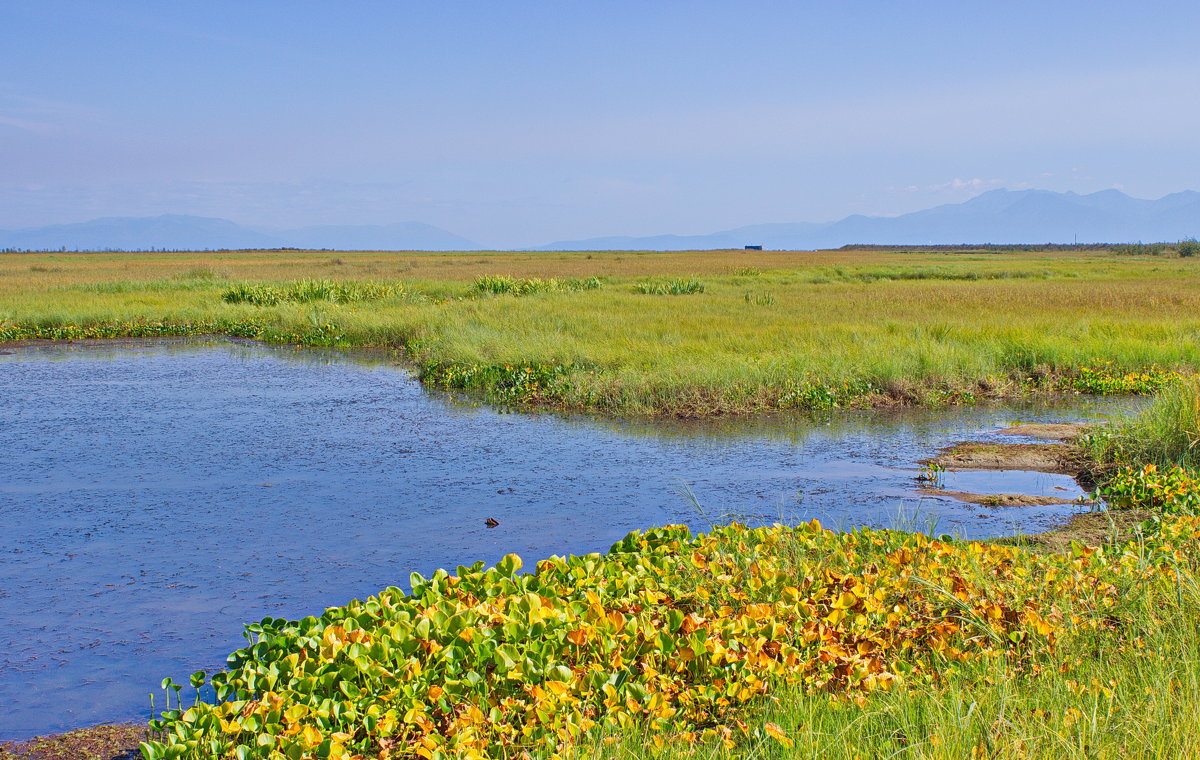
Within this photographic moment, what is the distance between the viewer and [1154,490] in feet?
25.4

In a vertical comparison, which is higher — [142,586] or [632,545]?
[632,545]

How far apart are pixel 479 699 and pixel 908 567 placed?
262cm

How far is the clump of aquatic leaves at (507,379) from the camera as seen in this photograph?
14.3 meters

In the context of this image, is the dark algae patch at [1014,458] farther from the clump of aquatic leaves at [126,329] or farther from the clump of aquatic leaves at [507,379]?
the clump of aquatic leaves at [126,329]

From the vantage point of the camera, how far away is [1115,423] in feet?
33.6

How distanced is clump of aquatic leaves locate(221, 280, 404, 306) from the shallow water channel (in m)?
14.7

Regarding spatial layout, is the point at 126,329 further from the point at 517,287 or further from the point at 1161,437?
the point at 1161,437

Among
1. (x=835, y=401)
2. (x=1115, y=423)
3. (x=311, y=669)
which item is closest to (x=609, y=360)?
(x=835, y=401)

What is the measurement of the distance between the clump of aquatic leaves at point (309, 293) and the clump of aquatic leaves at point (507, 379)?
1427 centimetres

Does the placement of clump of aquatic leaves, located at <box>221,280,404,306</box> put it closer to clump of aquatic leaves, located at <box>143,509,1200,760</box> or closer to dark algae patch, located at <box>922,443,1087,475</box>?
dark algae patch, located at <box>922,443,1087,475</box>

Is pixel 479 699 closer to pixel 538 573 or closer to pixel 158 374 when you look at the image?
pixel 538 573

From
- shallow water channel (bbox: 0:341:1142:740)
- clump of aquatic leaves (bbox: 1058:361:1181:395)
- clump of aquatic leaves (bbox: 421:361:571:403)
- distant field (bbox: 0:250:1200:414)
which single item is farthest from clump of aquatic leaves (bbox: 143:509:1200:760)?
clump of aquatic leaves (bbox: 1058:361:1181:395)

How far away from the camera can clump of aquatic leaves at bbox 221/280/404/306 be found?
98.0ft

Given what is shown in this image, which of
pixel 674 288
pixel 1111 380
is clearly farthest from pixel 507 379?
pixel 674 288
